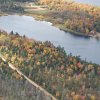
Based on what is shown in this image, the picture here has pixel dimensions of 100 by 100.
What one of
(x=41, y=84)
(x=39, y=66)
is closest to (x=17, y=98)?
(x=41, y=84)

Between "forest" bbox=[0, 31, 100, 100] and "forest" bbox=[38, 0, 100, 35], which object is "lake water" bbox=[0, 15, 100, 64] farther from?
"forest" bbox=[0, 31, 100, 100]

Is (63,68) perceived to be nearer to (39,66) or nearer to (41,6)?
(39,66)

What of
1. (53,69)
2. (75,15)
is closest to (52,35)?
(75,15)

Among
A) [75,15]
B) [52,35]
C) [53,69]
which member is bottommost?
[52,35]

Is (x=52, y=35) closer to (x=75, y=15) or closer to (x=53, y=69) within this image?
(x=75, y=15)

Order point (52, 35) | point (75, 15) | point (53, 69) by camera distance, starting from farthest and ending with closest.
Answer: point (75, 15)
point (52, 35)
point (53, 69)

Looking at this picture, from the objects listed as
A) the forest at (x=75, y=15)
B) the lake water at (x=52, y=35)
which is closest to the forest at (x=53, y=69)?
the lake water at (x=52, y=35)

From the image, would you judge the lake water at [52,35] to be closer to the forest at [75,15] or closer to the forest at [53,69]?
the forest at [75,15]

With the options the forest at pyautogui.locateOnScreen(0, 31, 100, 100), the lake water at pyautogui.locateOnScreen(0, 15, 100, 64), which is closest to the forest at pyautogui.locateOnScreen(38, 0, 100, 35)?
the lake water at pyautogui.locateOnScreen(0, 15, 100, 64)
